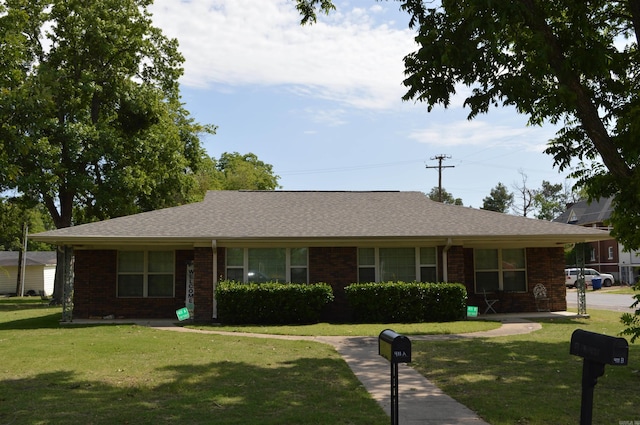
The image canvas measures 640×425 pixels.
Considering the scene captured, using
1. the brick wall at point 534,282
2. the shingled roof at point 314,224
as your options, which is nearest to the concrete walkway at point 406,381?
the shingled roof at point 314,224

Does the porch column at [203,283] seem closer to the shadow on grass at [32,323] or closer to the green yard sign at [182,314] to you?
the green yard sign at [182,314]

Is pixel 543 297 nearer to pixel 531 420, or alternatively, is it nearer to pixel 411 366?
pixel 411 366

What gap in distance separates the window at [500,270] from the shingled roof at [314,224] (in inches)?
38.4

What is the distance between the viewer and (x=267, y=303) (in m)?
17.4

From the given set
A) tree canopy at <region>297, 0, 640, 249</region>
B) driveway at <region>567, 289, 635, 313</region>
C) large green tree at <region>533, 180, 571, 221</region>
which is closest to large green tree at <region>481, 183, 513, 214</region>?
large green tree at <region>533, 180, 571, 221</region>

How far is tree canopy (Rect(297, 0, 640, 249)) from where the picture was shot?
838 centimetres

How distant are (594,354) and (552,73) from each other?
6736 mm

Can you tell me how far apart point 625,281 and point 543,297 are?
3738 centimetres

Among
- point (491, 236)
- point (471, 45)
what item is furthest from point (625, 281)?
point (471, 45)

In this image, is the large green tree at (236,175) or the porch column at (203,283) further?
the large green tree at (236,175)

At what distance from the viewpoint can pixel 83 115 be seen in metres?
28.2

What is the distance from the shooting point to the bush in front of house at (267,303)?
17359 millimetres

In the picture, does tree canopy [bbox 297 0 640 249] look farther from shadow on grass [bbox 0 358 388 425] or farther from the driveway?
the driveway

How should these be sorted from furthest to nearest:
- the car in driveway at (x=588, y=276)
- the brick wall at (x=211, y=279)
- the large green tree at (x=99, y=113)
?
the car in driveway at (x=588, y=276) → the large green tree at (x=99, y=113) → the brick wall at (x=211, y=279)
